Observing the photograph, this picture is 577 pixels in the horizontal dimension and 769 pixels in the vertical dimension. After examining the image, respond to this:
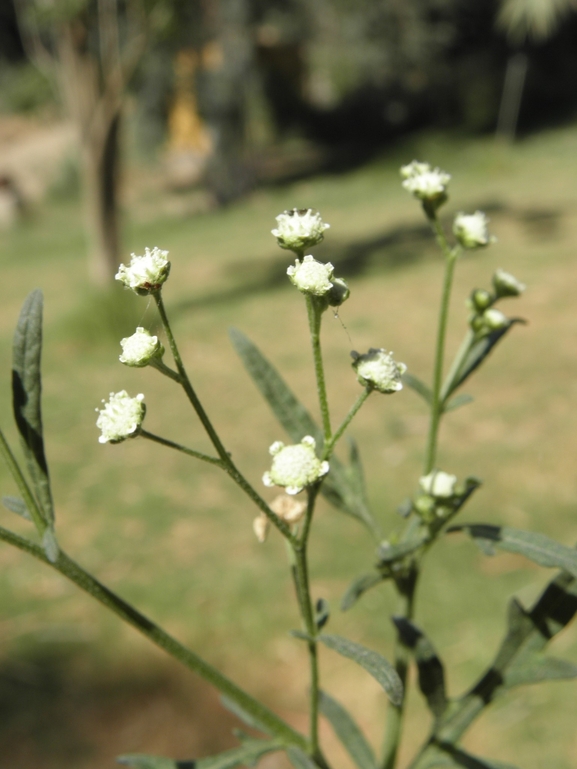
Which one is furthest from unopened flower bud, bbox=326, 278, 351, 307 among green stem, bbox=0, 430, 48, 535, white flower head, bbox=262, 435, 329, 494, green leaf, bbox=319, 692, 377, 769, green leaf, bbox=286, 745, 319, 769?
green leaf, bbox=319, 692, 377, 769

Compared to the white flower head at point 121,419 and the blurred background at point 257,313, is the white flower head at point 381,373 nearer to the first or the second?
the white flower head at point 121,419

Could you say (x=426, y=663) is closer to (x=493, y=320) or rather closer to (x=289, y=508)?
(x=289, y=508)

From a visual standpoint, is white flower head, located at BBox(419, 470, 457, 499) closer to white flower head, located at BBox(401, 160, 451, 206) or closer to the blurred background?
white flower head, located at BBox(401, 160, 451, 206)

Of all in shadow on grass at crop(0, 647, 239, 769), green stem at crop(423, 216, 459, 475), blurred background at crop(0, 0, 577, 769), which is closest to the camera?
green stem at crop(423, 216, 459, 475)

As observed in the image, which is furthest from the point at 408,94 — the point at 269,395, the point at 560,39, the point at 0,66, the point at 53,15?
the point at 269,395

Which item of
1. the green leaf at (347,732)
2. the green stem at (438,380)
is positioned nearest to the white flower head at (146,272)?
the green stem at (438,380)

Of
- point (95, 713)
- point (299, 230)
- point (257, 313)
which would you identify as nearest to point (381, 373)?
point (299, 230)
